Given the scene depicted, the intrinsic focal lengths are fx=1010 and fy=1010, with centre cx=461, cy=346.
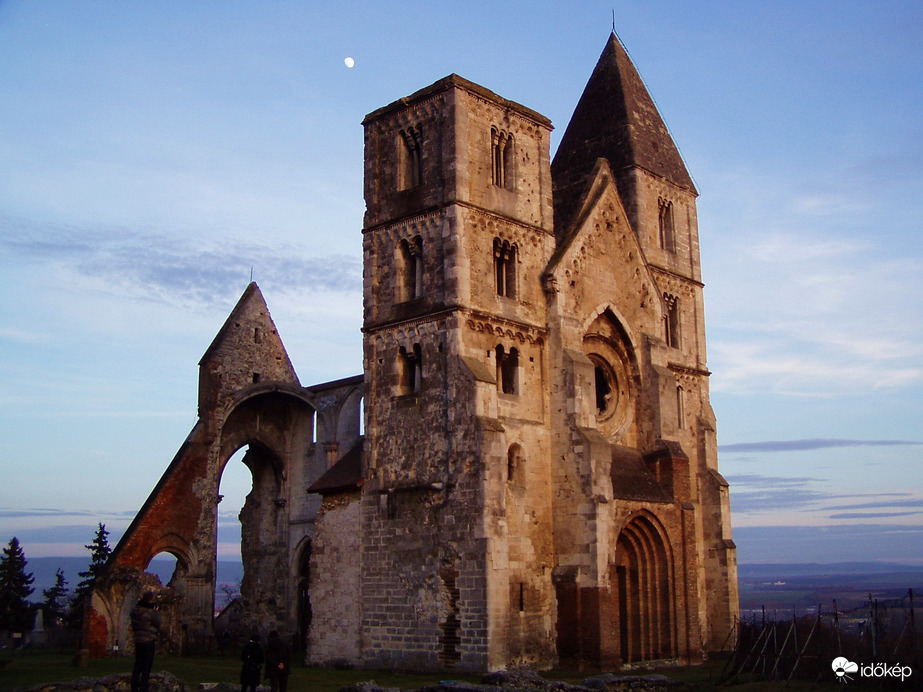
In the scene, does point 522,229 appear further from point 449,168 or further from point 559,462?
point 559,462

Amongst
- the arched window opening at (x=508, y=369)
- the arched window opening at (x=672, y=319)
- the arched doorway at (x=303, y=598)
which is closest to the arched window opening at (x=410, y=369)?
the arched window opening at (x=508, y=369)

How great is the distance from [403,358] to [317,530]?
648 cm

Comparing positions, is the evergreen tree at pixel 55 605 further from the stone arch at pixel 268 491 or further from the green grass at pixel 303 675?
the green grass at pixel 303 675

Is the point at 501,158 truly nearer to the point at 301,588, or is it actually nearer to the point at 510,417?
the point at 510,417

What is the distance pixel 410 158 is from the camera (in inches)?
1278

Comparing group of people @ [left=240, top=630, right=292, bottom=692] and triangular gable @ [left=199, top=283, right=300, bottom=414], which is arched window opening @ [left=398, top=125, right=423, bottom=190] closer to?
triangular gable @ [left=199, top=283, right=300, bottom=414]

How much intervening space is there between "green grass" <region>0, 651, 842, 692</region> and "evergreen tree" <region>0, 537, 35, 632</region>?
18.6 metres

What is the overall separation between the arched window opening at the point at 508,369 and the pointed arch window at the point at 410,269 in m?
3.11

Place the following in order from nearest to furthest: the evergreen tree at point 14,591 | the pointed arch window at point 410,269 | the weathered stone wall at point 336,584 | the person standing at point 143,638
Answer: the person standing at point 143,638 → the weathered stone wall at point 336,584 → the pointed arch window at point 410,269 → the evergreen tree at point 14,591

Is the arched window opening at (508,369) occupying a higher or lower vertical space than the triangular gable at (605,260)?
lower

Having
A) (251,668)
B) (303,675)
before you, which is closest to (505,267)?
(303,675)

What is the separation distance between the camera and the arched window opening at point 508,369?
3050 centimetres

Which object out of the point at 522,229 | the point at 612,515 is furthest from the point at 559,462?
the point at 522,229

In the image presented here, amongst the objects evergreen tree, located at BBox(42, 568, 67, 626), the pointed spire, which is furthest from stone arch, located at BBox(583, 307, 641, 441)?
evergreen tree, located at BBox(42, 568, 67, 626)
